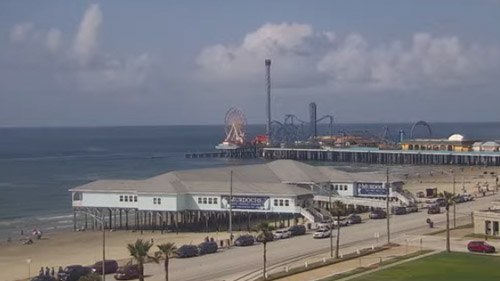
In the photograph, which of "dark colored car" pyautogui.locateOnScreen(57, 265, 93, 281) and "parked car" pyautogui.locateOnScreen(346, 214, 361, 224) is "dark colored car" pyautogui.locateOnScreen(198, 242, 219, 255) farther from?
"parked car" pyautogui.locateOnScreen(346, 214, 361, 224)

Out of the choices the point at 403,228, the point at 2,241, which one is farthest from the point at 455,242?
the point at 2,241

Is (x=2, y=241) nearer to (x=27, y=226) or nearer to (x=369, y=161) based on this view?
(x=27, y=226)

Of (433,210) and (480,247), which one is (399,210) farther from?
(480,247)

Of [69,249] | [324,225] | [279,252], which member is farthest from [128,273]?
[324,225]

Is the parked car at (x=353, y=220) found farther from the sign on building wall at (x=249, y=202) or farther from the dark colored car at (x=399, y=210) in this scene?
the sign on building wall at (x=249, y=202)

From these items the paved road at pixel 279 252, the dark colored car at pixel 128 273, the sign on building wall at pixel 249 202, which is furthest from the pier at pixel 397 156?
the dark colored car at pixel 128 273

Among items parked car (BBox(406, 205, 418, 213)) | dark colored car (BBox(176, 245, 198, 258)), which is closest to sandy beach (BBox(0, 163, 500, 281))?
dark colored car (BBox(176, 245, 198, 258))
